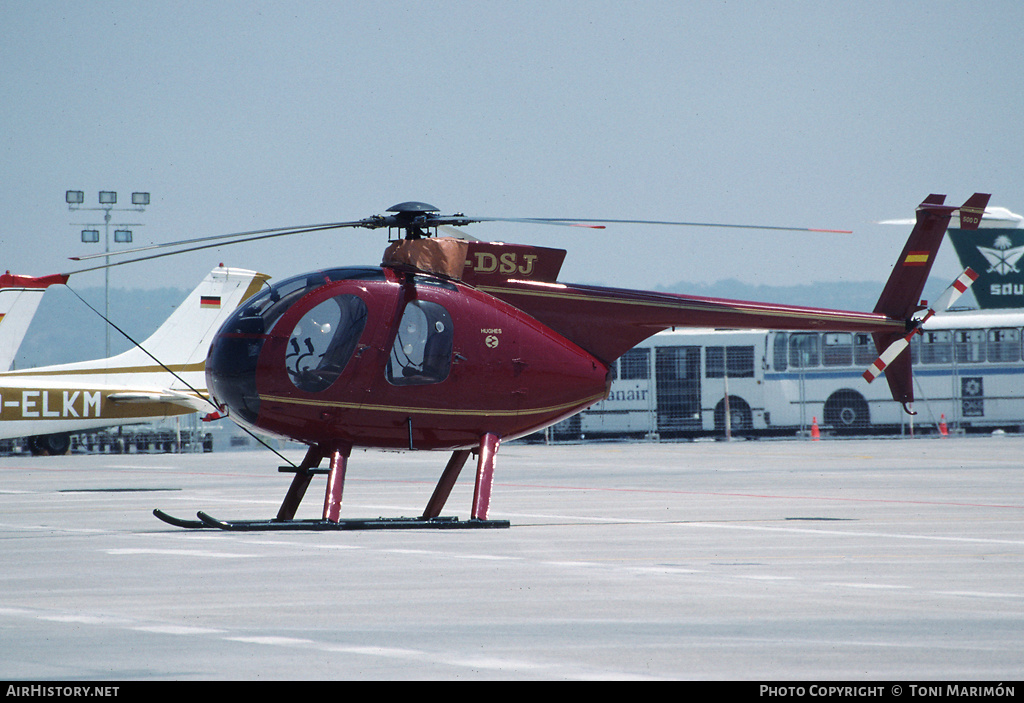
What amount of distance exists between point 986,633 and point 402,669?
11.7ft

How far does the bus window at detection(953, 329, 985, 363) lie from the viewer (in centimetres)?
4338

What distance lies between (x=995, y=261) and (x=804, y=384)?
2162 cm

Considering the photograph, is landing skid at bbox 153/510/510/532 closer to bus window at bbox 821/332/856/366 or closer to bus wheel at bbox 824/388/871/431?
bus window at bbox 821/332/856/366

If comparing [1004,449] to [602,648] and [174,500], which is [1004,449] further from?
[602,648]

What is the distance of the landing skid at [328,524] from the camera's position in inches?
529

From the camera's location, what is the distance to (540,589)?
30.9ft

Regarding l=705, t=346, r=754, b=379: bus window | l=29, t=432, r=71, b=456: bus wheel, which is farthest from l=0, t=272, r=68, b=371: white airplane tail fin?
l=705, t=346, r=754, b=379: bus window

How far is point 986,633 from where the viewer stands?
24.1ft

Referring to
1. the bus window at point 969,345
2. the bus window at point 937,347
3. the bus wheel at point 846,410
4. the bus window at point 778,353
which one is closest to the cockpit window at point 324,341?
the bus window at point 778,353

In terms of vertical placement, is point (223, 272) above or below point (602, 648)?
above

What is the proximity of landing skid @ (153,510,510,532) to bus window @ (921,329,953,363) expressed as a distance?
3348 cm

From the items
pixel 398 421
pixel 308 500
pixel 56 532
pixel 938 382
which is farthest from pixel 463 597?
pixel 938 382

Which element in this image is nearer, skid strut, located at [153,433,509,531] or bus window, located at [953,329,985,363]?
skid strut, located at [153,433,509,531]

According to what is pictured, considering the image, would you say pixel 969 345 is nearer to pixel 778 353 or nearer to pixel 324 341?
pixel 778 353
